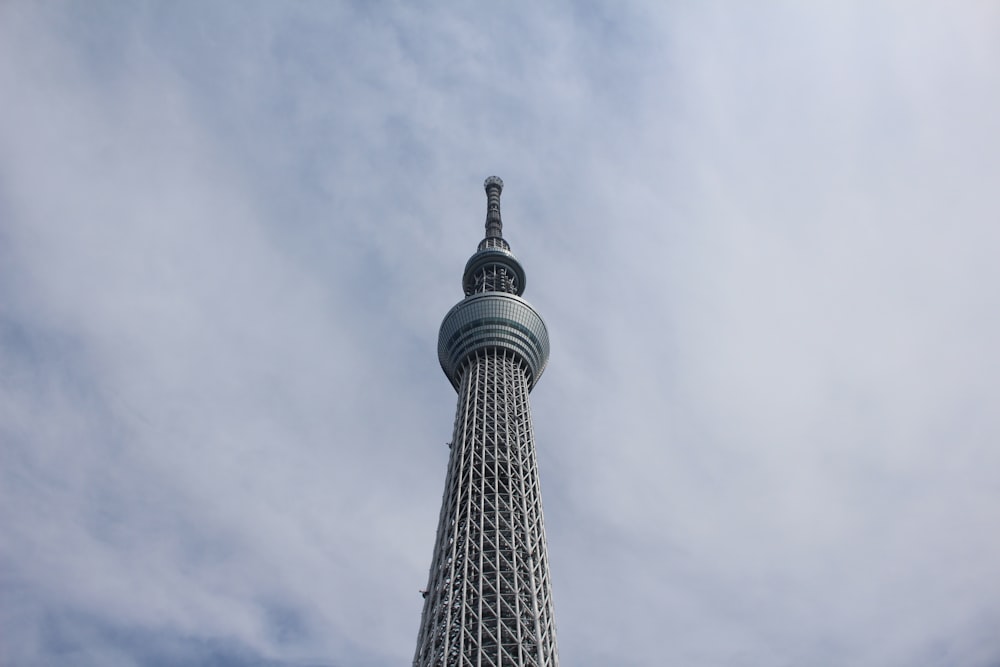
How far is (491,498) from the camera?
77125mm

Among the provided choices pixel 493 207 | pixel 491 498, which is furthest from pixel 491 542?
pixel 493 207

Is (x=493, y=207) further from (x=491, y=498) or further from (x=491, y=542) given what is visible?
(x=491, y=542)

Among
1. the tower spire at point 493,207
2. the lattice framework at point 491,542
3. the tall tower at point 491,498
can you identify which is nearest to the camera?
the lattice framework at point 491,542

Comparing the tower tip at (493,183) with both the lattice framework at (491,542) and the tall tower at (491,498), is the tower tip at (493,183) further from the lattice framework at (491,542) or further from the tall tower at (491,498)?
the lattice framework at (491,542)

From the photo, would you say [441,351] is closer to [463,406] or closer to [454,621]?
[463,406]

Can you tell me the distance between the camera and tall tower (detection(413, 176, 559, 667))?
209 ft

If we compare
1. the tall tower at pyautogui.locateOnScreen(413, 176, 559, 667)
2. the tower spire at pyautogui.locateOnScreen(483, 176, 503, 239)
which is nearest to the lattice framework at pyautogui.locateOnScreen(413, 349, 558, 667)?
the tall tower at pyautogui.locateOnScreen(413, 176, 559, 667)

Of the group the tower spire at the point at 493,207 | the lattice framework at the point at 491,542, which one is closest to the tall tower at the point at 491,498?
the lattice framework at the point at 491,542

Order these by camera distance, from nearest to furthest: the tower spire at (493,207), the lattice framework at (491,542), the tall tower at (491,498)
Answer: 1. the lattice framework at (491,542)
2. the tall tower at (491,498)
3. the tower spire at (493,207)

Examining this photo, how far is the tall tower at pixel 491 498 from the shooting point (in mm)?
63625

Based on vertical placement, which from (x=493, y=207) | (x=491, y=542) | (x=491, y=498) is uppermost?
(x=493, y=207)

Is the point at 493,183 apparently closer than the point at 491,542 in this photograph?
No

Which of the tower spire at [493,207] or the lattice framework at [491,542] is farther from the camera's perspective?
the tower spire at [493,207]

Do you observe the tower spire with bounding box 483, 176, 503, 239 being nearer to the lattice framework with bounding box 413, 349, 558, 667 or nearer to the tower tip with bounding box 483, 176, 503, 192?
the tower tip with bounding box 483, 176, 503, 192
